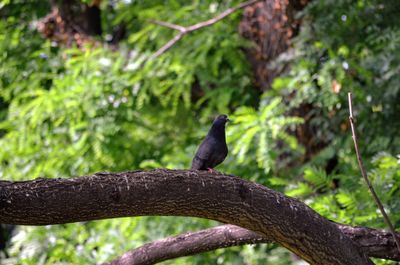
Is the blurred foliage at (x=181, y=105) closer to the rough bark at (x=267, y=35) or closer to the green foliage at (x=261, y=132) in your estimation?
the green foliage at (x=261, y=132)

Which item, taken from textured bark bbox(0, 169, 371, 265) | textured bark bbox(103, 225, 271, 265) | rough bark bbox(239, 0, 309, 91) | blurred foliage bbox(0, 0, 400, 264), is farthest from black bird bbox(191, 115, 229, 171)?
rough bark bbox(239, 0, 309, 91)

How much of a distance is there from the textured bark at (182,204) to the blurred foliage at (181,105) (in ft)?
6.91

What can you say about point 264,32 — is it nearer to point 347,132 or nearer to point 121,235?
point 347,132

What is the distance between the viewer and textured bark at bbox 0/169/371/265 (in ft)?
10.1

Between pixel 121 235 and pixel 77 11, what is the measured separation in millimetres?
3177

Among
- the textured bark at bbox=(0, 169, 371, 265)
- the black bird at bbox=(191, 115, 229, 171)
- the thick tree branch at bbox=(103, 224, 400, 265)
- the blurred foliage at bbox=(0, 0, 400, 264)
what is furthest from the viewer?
the blurred foliage at bbox=(0, 0, 400, 264)

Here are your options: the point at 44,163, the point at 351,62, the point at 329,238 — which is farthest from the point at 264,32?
the point at 329,238

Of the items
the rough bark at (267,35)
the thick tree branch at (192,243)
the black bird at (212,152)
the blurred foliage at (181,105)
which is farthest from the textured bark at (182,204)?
the rough bark at (267,35)

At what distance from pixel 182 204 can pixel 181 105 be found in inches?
210

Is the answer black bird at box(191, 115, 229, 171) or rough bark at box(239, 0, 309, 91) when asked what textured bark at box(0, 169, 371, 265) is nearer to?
black bird at box(191, 115, 229, 171)

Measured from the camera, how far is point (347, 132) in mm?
7430

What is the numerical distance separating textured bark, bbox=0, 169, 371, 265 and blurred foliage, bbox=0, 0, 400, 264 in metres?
2.11

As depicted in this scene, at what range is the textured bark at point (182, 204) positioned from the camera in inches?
121

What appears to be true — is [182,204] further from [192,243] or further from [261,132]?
[261,132]
